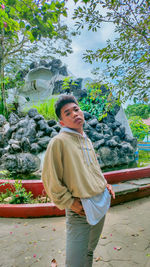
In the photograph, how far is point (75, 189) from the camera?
1.30 metres

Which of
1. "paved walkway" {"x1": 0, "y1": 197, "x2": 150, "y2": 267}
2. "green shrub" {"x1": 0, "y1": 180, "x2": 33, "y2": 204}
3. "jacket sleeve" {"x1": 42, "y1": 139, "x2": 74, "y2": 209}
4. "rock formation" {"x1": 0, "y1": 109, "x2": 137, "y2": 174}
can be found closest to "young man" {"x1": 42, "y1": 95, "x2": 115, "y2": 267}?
"jacket sleeve" {"x1": 42, "y1": 139, "x2": 74, "y2": 209}

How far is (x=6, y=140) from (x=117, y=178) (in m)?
3.66

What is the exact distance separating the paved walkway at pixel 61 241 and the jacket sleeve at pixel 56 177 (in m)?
1.26

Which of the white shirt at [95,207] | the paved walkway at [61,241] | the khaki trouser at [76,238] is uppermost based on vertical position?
the white shirt at [95,207]

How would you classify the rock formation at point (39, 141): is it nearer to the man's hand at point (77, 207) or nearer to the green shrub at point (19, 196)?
the green shrub at point (19, 196)

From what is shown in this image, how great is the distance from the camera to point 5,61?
32.5 ft

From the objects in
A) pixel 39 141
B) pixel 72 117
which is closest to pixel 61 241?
pixel 72 117

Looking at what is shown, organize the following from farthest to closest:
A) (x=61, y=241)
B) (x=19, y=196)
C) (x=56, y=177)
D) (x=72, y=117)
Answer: (x=19, y=196) → (x=61, y=241) → (x=72, y=117) → (x=56, y=177)

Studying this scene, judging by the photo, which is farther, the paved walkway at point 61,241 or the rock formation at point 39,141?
the rock formation at point 39,141

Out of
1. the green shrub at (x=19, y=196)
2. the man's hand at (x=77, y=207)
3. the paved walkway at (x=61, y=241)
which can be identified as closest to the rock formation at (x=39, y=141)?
Answer: the green shrub at (x=19, y=196)

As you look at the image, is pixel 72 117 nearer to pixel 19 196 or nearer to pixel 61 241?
pixel 61 241

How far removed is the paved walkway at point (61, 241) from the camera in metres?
2.13

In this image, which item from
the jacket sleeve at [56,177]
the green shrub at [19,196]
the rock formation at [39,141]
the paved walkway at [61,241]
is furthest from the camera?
the rock formation at [39,141]

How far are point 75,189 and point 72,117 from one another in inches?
20.2
